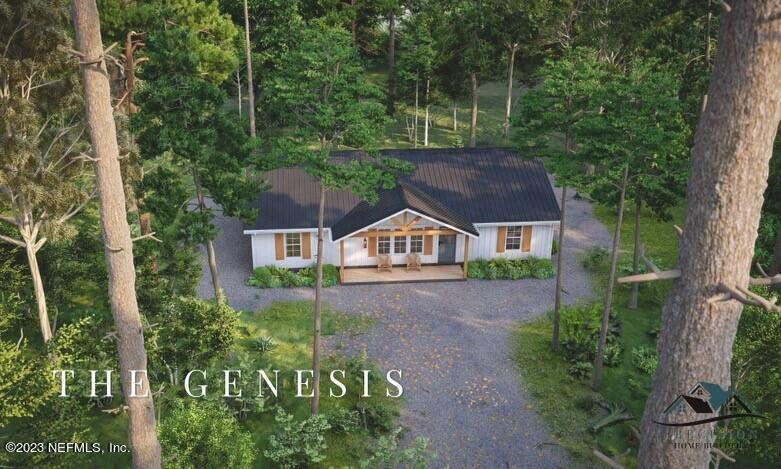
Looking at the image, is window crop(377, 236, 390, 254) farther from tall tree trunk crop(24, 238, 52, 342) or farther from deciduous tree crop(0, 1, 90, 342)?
tall tree trunk crop(24, 238, 52, 342)

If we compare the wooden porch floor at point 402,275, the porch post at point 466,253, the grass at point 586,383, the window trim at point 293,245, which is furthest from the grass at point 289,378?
the porch post at point 466,253

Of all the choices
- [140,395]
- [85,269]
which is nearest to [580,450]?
[140,395]

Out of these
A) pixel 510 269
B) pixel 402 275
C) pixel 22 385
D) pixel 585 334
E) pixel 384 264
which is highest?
pixel 22 385

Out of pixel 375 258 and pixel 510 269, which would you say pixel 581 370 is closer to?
pixel 510 269

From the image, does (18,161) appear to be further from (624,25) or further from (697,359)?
(624,25)

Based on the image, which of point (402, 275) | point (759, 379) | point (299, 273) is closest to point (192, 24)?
point (299, 273)

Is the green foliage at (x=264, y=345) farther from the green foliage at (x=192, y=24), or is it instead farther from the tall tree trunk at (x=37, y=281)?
the green foliage at (x=192, y=24)

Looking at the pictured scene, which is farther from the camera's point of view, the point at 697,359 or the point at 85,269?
the point at 85,269

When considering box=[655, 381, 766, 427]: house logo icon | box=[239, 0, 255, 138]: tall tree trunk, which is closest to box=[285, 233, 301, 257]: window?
box=[239, 0, 255, 138]: tall tree trunk

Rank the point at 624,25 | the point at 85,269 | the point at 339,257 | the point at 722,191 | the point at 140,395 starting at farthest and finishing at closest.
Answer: the point at 624,25, the point at 339,257, the point at 85,269, the point at 140,395, the point at 722,191
